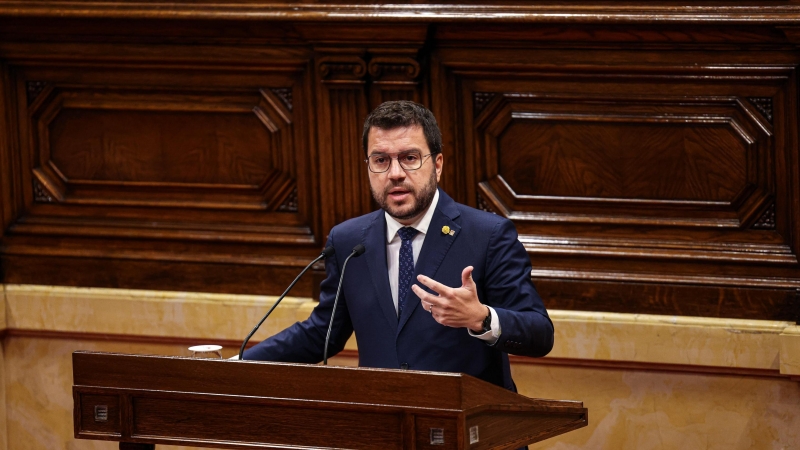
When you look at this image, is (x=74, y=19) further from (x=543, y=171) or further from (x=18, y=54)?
(x=543, y=171)

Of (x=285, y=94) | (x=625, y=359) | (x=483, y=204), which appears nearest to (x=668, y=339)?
(x=625, y=359)

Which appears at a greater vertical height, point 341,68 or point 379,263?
point 341,68

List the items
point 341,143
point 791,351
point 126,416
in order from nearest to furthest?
1. point 126,416
2. point 791,351
3. point 341,143

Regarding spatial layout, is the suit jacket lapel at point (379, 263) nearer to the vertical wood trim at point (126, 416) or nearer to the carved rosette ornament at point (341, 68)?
the vertical wood trim at point (126, 416)

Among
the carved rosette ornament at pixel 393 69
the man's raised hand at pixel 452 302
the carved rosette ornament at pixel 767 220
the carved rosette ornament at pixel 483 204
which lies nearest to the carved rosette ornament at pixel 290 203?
the carved rosette ornament at pixel 393 69

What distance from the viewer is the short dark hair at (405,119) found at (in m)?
3.11

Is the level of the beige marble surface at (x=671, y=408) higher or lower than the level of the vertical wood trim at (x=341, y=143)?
lower

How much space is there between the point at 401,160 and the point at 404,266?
0.30 m

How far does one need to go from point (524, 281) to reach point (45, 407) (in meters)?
2.91

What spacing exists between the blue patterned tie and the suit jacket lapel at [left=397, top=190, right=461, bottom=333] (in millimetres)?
24

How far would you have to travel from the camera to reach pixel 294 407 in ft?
8.55

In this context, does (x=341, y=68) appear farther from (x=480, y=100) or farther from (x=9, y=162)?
(x=9, y=162)

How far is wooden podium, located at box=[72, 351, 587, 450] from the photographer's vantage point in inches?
98.3

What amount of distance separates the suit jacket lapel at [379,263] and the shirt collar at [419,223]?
0.02 meters
